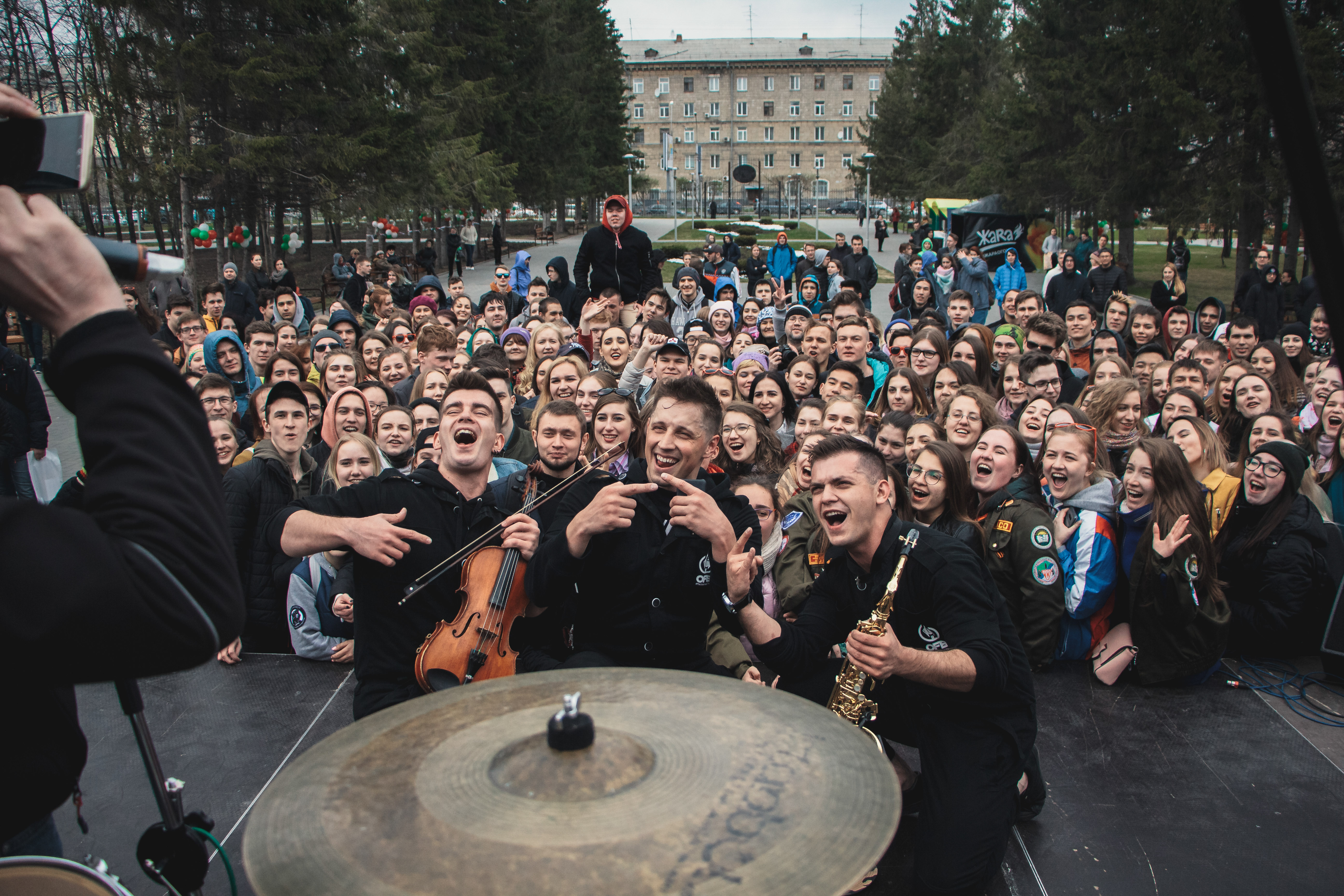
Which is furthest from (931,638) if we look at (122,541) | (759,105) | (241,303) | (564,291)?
(759,105)

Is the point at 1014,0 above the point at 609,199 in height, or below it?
above

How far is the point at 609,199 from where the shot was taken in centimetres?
1198

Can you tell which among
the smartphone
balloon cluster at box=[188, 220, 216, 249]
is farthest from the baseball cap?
balloon cluster at box=[188, 220, 216, 249]

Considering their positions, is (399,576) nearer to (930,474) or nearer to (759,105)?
(930,474)

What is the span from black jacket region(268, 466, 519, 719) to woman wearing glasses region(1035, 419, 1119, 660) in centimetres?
255

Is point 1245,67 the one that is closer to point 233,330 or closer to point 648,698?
point 233,330

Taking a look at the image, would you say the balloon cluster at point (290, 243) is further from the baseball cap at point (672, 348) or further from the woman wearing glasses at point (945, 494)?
the woman wearing glasses at point (945, 494)

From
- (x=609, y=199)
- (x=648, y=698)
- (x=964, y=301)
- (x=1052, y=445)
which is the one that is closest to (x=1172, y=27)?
(x=964, y=301)

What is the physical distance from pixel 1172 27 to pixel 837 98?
8434cm

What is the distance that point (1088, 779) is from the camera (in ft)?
15.0

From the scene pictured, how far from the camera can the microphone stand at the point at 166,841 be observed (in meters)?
2.35

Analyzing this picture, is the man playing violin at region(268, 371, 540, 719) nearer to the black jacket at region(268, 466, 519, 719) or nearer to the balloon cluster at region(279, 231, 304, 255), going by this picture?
the black jacket at region(268, 466, 519, 719)

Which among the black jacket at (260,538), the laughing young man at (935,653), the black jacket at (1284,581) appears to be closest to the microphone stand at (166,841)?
the laughing young man at (935,653)

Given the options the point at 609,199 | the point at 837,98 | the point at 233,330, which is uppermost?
the point at 837,98
